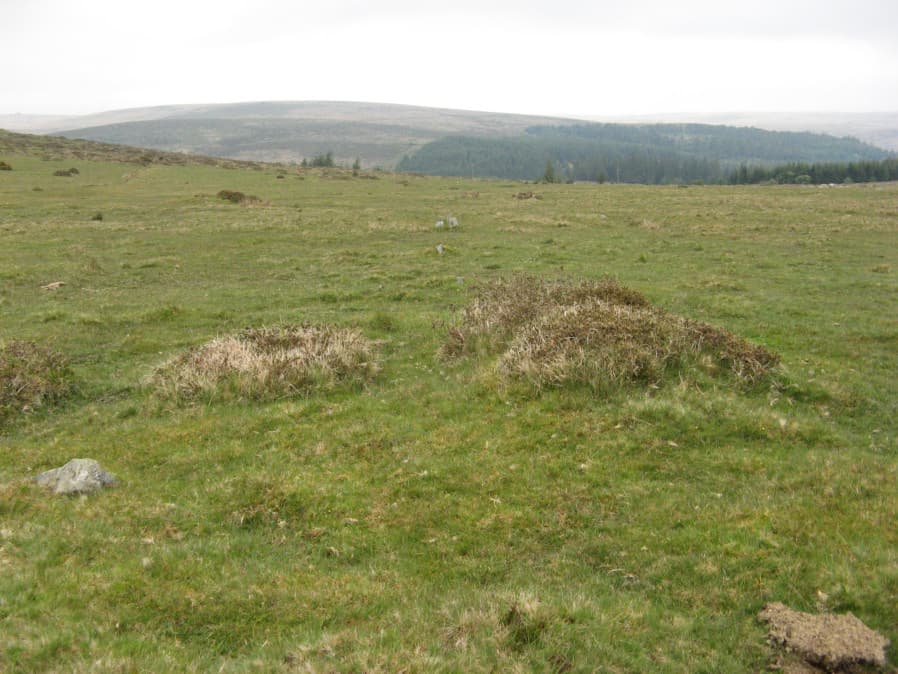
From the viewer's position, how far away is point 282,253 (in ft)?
104

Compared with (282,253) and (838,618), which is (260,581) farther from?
(282,253)

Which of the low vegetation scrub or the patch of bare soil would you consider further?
the low vegetation scrub

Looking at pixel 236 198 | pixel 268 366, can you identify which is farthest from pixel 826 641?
pixel 236 198

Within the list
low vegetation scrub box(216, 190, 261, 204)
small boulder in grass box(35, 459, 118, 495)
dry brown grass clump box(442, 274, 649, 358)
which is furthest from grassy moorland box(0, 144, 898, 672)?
low vegetation scrub box(216, 190, 261, 204)

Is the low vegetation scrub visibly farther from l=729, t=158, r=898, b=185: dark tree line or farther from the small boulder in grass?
l=729, t=158, r=898, b=185: dark tree line

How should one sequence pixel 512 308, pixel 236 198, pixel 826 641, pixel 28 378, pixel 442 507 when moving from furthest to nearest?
pixel 236 198
pixel 512 308
pixel 28 378
pixel 442 507
pixel 826 641

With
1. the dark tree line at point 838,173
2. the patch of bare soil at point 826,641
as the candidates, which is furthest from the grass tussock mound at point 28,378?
the dark tree line at point 838,173

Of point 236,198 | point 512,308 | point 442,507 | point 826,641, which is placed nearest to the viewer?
point 826,641

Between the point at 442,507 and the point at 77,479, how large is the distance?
5348 mm

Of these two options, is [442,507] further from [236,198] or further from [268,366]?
[236,198]

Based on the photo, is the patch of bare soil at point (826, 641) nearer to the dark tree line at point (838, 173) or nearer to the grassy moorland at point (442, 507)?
the grassy moorland at point (442, 507)

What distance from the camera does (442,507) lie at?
26.7 ft

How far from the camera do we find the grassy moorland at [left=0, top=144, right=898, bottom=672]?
18.2ft

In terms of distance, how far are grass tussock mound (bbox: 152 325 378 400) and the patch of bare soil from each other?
898 cm
